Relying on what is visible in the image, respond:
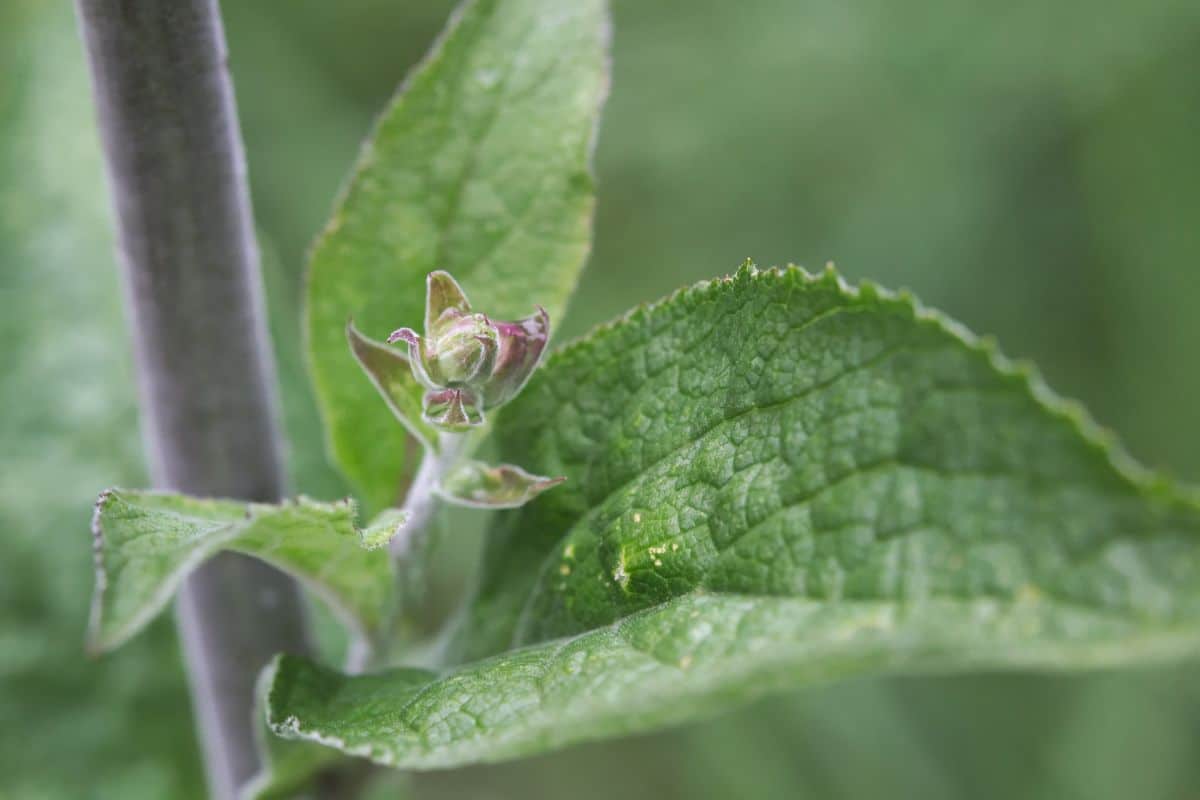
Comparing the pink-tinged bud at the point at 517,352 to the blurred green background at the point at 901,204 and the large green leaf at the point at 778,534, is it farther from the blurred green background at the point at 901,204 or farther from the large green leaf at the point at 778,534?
the blurred green background at the point at 901,204

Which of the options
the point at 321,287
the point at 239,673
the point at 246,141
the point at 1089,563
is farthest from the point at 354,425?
the point at 246,141

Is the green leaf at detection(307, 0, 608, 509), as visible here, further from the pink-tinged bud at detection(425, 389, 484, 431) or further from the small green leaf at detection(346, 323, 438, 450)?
the pink-tinged bud at detection(425, 389, 484, 431)

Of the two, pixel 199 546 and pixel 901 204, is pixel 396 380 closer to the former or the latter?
pixel 199 546

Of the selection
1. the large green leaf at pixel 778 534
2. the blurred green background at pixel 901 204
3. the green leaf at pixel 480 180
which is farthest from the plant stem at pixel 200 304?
the blurred green background at pixel 901 204

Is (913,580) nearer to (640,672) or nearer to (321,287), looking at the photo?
(640,672)

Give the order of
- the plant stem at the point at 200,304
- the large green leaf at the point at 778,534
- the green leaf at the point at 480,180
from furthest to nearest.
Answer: the green leaf at the point at 480,180 → the plant stem at the point at 200,304 → the large green leaf at the point at 778,534
